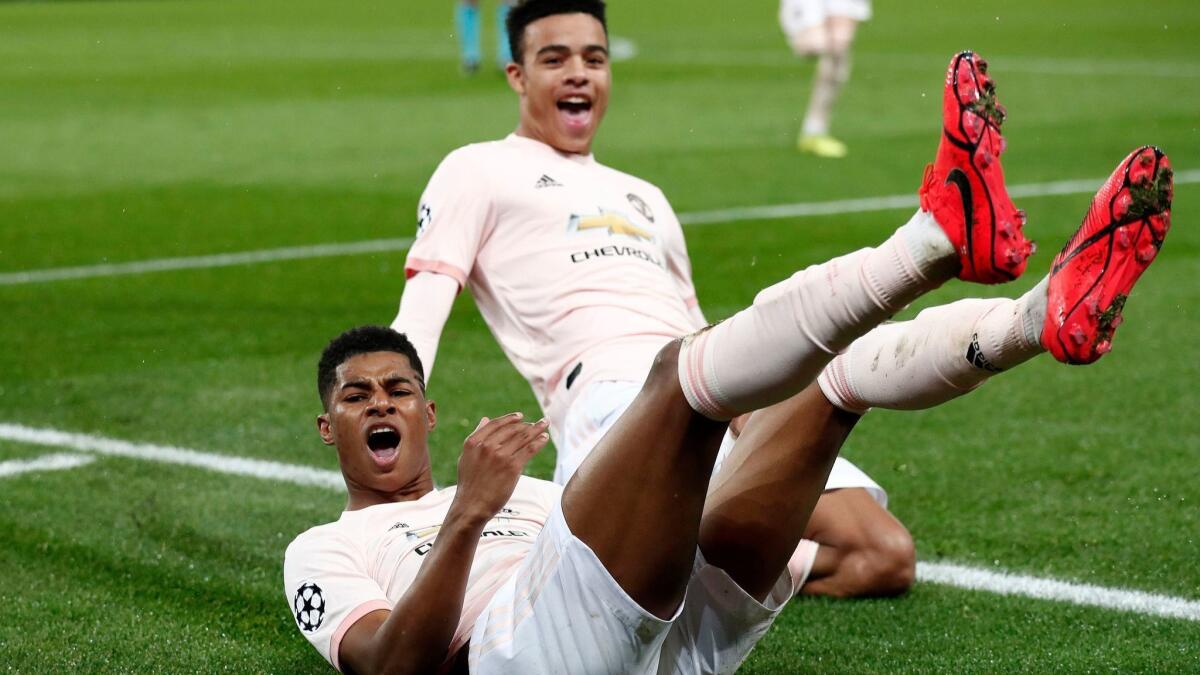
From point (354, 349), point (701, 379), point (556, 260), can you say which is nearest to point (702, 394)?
point (701, 379)

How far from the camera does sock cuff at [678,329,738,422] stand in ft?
11.7

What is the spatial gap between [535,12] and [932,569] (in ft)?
7.46

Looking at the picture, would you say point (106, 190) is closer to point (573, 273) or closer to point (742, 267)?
point (742, 267)

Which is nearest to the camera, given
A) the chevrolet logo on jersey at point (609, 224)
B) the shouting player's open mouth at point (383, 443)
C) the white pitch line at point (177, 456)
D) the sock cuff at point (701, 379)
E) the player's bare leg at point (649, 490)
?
the sock cuff at point (701, 379)

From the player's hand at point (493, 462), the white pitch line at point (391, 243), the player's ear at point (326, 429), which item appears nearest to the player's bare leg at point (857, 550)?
the player's ear at point (326, 429)

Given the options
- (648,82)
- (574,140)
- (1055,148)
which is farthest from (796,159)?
(574,140)

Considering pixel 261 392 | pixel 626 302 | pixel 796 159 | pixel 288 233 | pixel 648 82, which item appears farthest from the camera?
pixel 648 82

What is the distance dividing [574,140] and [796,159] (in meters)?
9.64

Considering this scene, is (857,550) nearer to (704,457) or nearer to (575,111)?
(704,457)

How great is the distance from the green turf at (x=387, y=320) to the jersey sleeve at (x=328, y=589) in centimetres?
61

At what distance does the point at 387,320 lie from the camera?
30.2 ft

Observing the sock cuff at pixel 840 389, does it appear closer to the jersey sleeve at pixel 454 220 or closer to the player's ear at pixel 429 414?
the player's ear at pixel 429 414

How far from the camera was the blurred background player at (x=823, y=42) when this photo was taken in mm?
15984

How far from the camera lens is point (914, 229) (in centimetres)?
345
